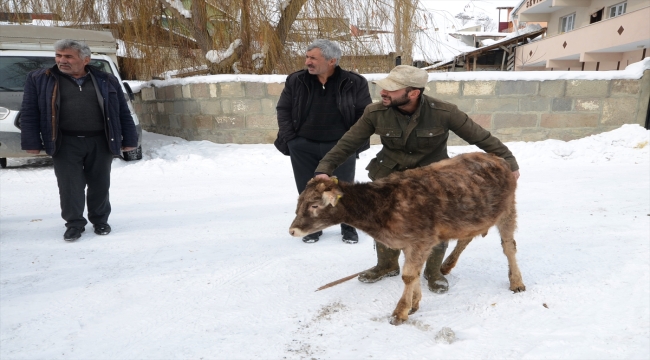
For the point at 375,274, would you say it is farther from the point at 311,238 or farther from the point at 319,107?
the point at 319,107

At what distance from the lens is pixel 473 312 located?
119 inches

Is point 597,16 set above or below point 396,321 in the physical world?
above

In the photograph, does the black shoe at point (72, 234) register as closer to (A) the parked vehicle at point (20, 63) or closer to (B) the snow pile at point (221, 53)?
(A) the parked vehicle at point (20, 63)

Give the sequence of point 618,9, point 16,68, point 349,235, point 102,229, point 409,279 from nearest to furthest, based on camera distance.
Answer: point 409,279
point 349,235
point 102,229
point 16,68
point 618,9

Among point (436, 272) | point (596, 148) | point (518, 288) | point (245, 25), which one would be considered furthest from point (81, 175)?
point (596, 148)

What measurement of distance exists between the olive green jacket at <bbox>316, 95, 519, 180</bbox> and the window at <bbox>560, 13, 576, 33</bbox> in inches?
1085

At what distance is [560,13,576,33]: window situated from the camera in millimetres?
25109

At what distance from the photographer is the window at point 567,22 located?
2511 centimetres

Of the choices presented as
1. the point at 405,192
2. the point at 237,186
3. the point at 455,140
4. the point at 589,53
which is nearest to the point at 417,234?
the point at 405,192

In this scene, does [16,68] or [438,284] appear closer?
[438,284]

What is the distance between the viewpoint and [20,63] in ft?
25.4

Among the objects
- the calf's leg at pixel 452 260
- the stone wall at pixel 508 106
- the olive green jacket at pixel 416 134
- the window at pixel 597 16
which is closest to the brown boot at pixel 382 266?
the calf's leg at pixel 452 260

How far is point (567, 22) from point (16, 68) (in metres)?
29.2

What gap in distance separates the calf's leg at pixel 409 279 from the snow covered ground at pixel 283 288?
10 cm
